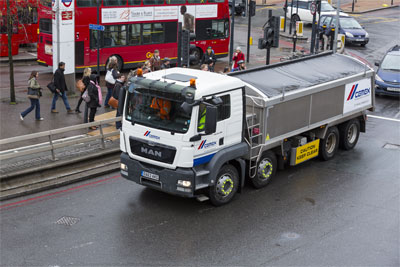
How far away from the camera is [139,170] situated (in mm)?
12125

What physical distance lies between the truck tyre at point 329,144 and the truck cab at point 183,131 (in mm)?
3573

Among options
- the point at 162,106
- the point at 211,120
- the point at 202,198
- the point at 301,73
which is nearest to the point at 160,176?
the point at 202,198

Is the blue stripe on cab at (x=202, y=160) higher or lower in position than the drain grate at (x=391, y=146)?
Answer: higher

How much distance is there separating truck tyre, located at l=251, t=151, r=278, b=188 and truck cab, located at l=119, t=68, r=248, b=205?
3.31 feet

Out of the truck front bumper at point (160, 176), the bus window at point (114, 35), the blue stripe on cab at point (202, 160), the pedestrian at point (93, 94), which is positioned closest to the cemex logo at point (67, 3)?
the bus window at point (114, 35)

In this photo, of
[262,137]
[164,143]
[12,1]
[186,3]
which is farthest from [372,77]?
[12,1]

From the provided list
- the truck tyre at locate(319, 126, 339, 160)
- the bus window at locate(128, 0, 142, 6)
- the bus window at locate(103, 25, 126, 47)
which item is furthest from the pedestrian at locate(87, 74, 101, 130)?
the bus window at locate(128, 0, 142, 6)

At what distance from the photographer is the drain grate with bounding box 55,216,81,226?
11469 millimetres

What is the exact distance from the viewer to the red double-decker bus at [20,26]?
27.0 metres

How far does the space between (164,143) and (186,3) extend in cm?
1752

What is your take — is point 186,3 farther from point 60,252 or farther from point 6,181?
point 60,252

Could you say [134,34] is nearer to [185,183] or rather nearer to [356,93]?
[356,93]

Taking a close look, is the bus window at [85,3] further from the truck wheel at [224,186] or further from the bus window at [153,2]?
the truck wheel at [224,186]

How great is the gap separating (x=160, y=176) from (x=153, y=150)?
0.53m
